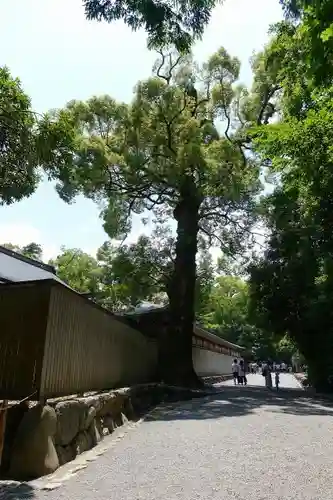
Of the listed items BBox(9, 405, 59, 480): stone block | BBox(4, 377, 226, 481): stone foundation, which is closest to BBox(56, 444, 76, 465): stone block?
BBox(4, 377, 226, 481): stone foundation

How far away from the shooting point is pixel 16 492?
500 cm

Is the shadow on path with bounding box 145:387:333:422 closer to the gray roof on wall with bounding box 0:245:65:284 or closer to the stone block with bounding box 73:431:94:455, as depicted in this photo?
the stone block with bounding box 73:431:94:455

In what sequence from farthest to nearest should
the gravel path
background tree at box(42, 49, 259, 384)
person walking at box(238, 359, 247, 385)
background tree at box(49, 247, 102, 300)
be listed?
background tree at box(49, 247, 102, 300), person walking at box(238, 359, 247, 385), background tree at box(42, 49, 259, 384), the gravel path

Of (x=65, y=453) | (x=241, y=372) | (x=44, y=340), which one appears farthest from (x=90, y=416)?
(x=241, y=372)

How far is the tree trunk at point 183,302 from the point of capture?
19.8 meters

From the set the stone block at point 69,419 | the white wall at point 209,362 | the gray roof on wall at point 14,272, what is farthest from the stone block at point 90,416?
the white wall at point 209,362

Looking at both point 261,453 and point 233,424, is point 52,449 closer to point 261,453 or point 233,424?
point 261,453

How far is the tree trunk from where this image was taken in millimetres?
19750

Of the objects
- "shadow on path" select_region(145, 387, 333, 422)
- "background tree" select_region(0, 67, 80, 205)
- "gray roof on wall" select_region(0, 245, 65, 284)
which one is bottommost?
"shadow on path" select_region(145, 387, 333, 422)

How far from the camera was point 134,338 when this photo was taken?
A: 47.1 ft

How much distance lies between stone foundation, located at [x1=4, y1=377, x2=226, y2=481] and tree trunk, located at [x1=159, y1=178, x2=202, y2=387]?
32.8ft

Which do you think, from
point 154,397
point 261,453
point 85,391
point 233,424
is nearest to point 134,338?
point 154,397

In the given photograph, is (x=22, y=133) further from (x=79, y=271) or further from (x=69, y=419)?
(x=79, y=271)

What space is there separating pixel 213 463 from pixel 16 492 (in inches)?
104
